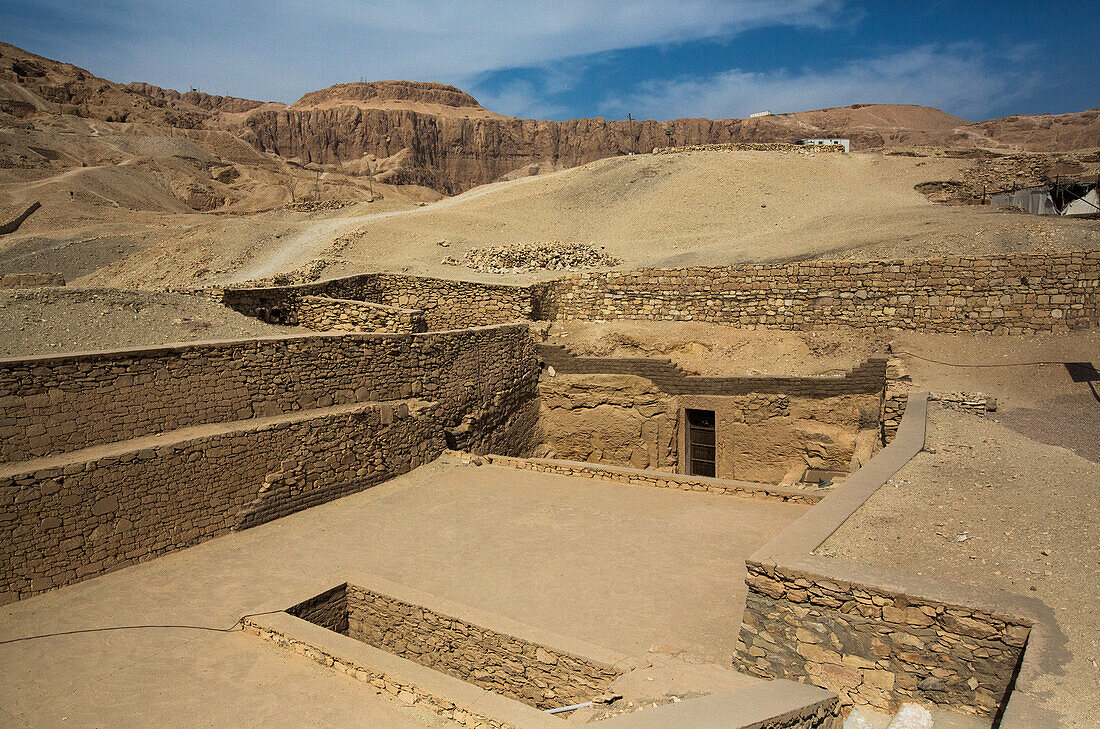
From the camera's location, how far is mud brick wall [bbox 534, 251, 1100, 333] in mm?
11625

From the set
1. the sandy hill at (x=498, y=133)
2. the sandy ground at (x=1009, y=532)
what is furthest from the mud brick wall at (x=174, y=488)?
the sandy hill at (x=498, y=133)

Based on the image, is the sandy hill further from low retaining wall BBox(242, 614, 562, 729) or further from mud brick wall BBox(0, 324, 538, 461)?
low retaining wall BBox(242, 614, 562, 729)

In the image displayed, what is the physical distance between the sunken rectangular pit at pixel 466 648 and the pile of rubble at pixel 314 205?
28.6 m

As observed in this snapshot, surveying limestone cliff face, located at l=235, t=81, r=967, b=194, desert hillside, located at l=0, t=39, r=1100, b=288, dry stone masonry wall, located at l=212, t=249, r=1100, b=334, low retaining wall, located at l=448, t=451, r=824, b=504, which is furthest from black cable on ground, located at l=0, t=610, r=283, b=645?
limestone cliff face, located at l=235, t=81, r=967, b=194

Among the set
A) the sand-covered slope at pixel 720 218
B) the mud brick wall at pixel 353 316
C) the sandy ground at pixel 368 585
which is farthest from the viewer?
the sand-covered slope at pixel 720 218

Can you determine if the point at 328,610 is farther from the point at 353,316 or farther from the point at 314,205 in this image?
the point at 314,205

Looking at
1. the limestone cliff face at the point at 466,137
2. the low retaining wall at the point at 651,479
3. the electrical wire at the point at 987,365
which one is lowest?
the low retaining wall at the point at 651,479

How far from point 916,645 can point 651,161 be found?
31608 millimetres

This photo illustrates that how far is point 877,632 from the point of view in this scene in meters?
4.48

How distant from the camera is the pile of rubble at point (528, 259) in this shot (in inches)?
843

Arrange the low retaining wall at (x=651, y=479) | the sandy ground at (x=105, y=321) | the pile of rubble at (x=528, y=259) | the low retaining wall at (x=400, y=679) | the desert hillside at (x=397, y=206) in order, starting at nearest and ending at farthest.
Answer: the low retaining wall at (x=400, y=679) → the low retaining wall at (x=651, y=479) → the sandy ground at (x=105, y=321) → the desert hillside at (x=397, y=206) → the pile of rubble at (x=528, y=259)

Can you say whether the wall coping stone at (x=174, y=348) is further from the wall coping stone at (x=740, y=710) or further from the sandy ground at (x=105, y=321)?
the wall coping stone at (x=740, y=710)

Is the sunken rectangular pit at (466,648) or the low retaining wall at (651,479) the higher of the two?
the low retaining wall at (651,479)

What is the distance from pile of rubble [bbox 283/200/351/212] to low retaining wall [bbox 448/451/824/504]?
80.8ft
